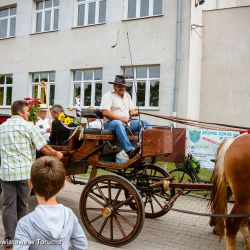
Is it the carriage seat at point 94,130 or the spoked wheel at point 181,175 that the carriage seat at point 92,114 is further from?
the spoked wheel at point 181,175

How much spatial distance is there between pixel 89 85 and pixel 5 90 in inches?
203

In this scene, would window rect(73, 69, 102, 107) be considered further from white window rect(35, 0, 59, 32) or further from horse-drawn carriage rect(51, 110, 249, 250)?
horse-drawn carriage rect(51, 110, 249, 250)

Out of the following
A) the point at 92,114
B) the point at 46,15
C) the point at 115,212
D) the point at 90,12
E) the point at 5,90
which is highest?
the point at 46,15

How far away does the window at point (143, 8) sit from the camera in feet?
46.4

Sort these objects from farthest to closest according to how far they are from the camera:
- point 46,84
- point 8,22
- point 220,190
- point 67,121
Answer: point 8,22
point 46,84
point 67,121
point 220,190

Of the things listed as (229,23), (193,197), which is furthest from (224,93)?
(193,197)

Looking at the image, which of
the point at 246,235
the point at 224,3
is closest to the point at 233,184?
the point at 246,235

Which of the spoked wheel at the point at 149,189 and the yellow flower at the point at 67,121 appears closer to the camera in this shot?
the spoked wheel at the point at 149,189

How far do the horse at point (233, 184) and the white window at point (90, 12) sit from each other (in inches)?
477

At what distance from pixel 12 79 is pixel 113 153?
44.8 feet

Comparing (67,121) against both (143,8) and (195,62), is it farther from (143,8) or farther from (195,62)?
(143,8)

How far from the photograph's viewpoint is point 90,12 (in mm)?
15883

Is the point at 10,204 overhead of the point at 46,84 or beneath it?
beneath

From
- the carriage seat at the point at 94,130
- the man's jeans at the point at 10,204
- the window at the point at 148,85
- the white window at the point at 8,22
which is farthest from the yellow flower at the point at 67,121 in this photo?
the white window at the point at 8,22
